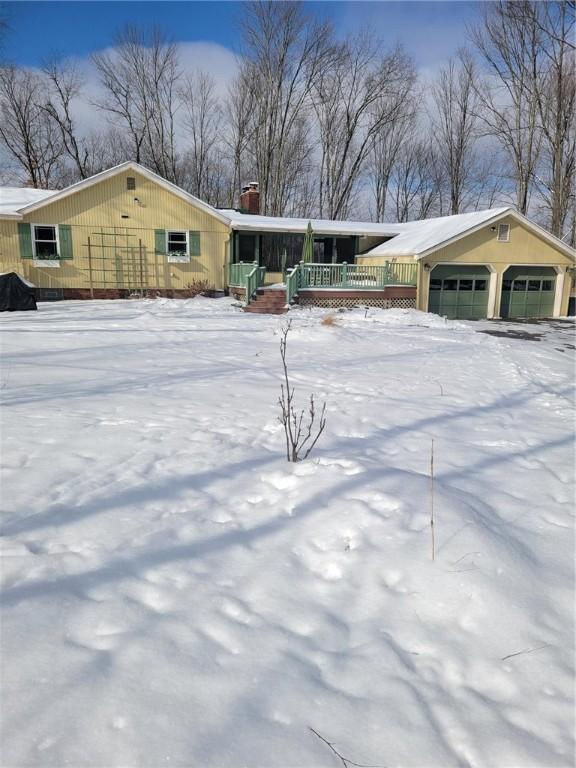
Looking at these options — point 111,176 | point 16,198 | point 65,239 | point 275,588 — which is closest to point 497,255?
point 111,176

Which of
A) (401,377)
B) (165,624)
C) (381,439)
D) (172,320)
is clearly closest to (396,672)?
(165,624)

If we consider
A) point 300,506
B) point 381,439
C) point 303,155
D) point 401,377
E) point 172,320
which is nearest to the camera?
point 300,506

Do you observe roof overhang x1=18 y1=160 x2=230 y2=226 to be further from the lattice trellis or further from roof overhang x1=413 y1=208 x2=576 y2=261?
roof overhang x1=413 y1=208 x2=576 y2=261

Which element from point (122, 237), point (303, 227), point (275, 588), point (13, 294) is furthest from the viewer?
point (303, 227)

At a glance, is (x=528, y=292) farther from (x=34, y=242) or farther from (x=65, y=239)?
(x=34, y=242)

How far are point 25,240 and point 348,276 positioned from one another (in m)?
12.1

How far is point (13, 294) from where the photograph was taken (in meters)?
14.2

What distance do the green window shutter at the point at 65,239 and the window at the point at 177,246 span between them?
3.55 metres

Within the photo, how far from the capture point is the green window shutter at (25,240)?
57.1 feet

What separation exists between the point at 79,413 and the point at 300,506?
9.13ft

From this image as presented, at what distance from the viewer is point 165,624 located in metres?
2.20

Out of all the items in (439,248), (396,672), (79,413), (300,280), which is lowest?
(396,672)

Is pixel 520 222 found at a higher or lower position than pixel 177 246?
higher

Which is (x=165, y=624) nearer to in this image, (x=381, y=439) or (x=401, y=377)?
(x=381, y=439)
